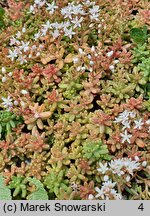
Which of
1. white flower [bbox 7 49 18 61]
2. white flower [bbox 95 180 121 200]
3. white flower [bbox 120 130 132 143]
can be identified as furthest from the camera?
white flower [bbox 7 49 18 61]

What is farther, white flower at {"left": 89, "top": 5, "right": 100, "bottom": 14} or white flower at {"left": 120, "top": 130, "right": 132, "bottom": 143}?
white flower at {"left": 89, "top": 5, "right": 100, "bottom": 14}

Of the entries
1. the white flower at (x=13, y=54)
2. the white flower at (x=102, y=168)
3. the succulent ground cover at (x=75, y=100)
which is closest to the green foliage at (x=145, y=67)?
the succulent ground cover at (x=75, y=100)

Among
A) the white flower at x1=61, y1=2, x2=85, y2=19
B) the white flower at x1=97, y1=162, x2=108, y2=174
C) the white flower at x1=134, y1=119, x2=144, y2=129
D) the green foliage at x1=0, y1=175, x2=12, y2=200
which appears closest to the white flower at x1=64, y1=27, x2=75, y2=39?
the white flower at x1=61, y1=2, x2=85, y2=19

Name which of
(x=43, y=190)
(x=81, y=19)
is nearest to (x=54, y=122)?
(x=43, y=190)

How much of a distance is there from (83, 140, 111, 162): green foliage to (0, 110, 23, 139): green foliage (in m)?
0.58

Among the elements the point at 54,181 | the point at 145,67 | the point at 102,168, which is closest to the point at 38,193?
the point at 54,181

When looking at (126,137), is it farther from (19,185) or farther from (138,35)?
(138,35)

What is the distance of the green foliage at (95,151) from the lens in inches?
133

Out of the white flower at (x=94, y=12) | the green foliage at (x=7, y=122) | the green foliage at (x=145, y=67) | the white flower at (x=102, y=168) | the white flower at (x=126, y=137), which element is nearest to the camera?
the white flower at (x=102, y=168)

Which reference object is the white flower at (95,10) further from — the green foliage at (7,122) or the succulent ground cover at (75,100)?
the green foliage at (7,122)

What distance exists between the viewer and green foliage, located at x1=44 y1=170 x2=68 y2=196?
3.31 m

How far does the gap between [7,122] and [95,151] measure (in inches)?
28.3

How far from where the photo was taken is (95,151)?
338 centimetres

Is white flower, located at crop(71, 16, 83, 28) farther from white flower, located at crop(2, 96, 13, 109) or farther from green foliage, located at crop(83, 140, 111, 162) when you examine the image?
green foliage, located at crop(83, 140, 111, 162)
